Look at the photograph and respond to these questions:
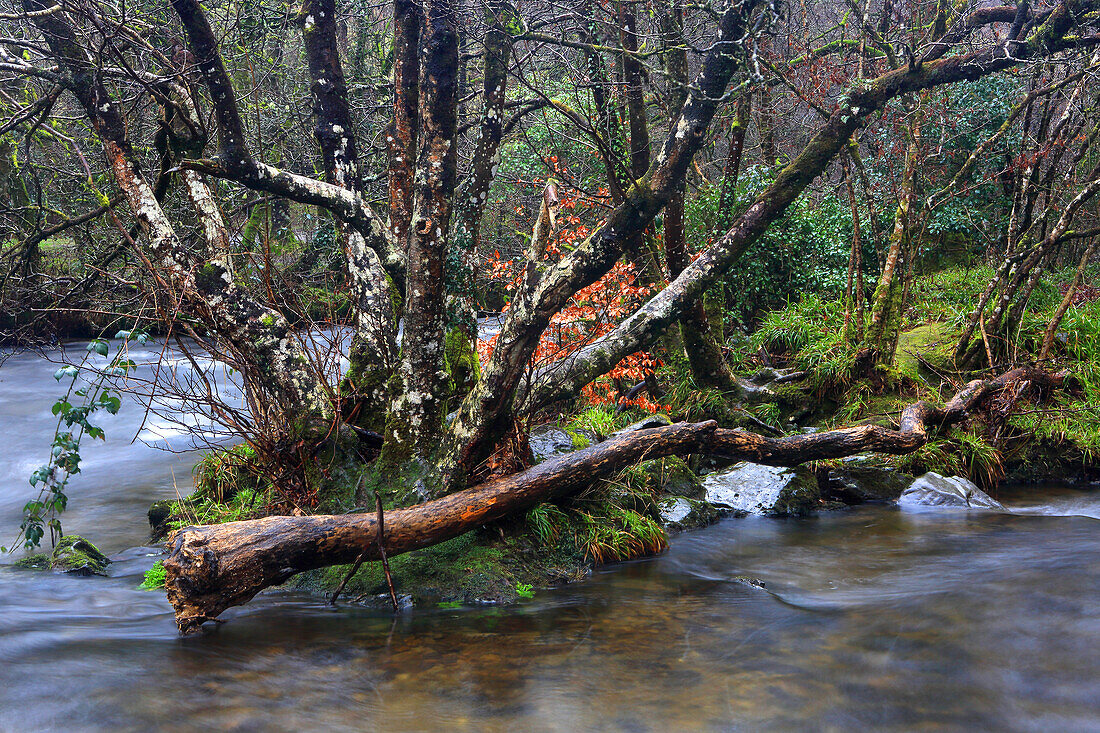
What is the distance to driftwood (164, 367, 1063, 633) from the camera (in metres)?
4.11

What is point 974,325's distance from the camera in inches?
351

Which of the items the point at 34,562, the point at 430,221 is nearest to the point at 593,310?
the point at 430,221

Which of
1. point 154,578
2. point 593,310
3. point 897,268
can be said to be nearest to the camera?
point 154,578

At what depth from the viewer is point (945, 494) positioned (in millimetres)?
7449

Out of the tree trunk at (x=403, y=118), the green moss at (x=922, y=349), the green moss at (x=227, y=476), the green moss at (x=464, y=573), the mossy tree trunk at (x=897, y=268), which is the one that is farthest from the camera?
the green moss at (x=922, y=349)

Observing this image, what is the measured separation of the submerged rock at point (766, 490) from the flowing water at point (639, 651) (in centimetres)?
124

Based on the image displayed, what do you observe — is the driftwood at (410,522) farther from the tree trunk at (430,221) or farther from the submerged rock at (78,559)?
the submerged rock at (78,559)

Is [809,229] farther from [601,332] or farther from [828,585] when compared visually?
[828,585]

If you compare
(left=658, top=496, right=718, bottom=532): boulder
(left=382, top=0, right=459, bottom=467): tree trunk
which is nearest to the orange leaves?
(left=658, top=496, right=718, bottom=532): boulder

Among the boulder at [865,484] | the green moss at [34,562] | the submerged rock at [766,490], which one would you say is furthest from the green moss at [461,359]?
the boulder at [865,484]

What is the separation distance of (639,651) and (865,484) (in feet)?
15.4

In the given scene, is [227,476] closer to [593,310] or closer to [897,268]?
[593,310]

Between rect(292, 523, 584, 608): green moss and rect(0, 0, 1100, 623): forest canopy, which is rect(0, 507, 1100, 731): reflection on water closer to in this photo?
rect(292, 523, 584, 608): green moss

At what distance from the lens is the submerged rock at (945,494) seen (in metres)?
7.37
